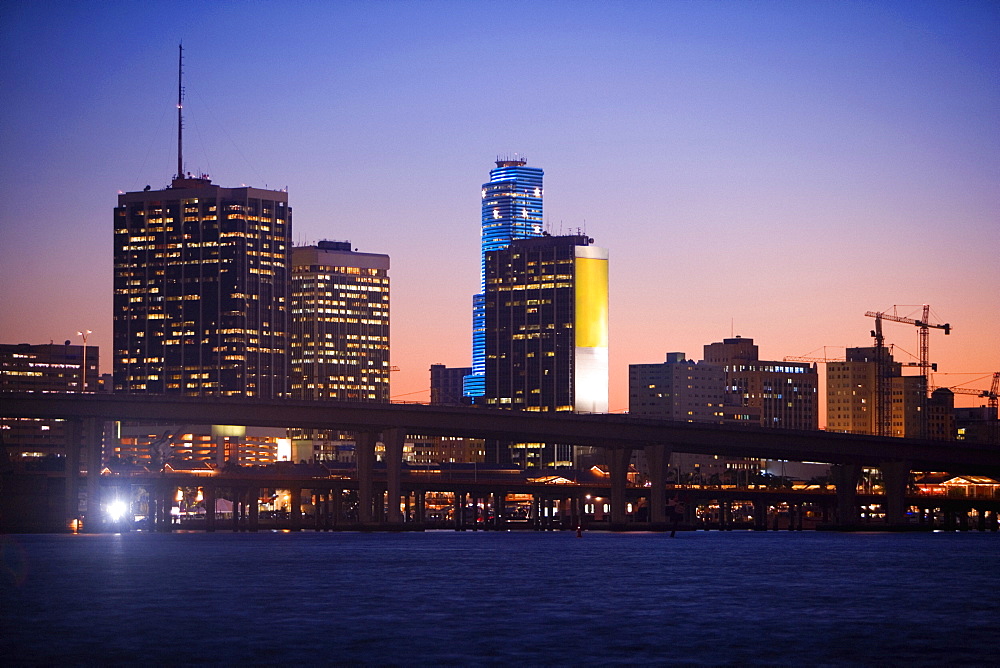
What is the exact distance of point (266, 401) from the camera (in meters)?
193

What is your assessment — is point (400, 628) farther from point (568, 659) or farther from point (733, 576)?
point (733, 576)

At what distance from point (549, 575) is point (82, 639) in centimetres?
4266

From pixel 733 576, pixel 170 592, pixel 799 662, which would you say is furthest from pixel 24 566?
pixel 799 662

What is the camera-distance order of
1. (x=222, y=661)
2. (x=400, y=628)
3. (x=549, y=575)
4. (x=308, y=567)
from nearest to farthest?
(x=222, y=661) < (x=400, y=628) < (x=549, y=575) < (x=308, y=567)

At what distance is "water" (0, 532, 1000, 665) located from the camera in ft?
163

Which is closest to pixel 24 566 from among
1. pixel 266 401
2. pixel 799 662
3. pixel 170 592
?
pixel 170 592

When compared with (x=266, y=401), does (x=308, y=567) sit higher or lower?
lower

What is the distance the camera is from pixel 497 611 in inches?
2566

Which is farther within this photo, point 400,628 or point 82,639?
point 400,628

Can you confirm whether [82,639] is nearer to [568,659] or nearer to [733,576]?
[568,659]

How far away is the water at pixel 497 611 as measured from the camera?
163 feet

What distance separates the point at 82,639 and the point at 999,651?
99.0 feet

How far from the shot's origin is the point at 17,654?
161ft

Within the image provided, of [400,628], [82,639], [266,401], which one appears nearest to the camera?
[82,639]
